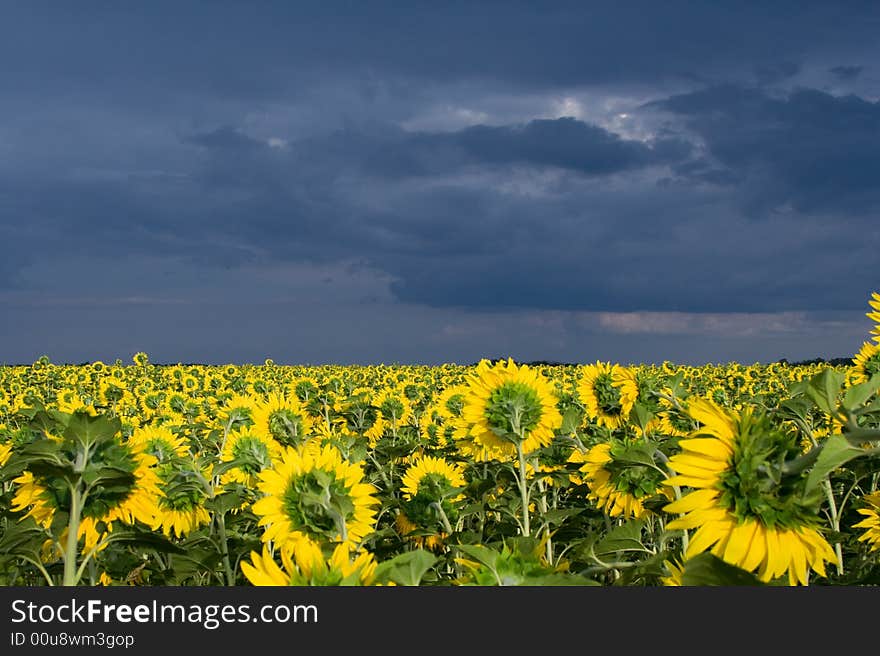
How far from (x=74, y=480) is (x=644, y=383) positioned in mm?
4702

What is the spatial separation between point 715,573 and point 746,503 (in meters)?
0.37

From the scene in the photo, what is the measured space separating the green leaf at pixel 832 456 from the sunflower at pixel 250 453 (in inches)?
118

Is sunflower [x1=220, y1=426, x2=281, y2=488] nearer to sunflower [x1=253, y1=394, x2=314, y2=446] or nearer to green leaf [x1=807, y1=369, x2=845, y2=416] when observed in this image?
sunflower [x1=253, y1=394, x2=314, y2=446]

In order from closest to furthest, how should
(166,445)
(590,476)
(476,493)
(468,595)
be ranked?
(468,595) → (590,476) → (166,445) → (476,493)

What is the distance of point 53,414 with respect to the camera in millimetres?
2357

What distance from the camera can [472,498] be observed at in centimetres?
566

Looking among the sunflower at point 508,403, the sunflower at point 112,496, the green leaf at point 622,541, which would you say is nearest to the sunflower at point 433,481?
the sunflower at point 508,403

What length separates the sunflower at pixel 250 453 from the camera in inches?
163

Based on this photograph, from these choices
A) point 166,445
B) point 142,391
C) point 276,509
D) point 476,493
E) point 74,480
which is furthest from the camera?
point 142,391

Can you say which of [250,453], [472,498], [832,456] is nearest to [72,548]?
[832,456]

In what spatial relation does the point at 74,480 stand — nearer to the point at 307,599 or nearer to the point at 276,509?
the point at 276,509

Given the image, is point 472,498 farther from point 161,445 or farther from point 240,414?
point 161,445

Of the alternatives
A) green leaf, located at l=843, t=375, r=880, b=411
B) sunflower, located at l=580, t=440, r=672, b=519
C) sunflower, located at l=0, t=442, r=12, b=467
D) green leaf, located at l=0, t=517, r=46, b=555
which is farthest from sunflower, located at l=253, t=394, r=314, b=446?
green leaf, located at l=843, t=375, r=880, b=411

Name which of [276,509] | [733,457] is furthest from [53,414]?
[733,457]
